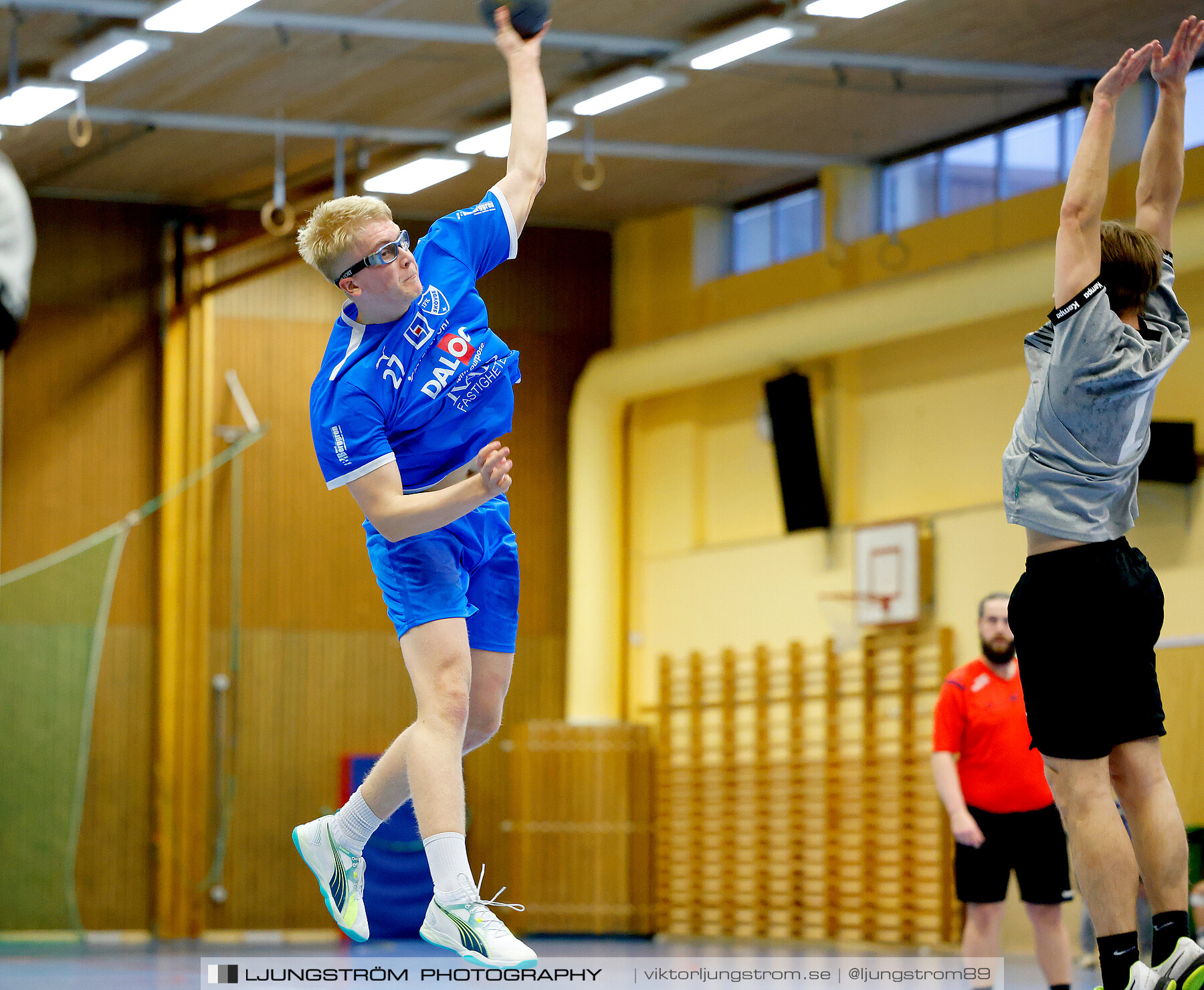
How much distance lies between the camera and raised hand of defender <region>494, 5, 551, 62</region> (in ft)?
14.3

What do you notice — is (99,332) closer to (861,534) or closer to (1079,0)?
(861,534)

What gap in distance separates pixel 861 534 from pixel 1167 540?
2.71 m

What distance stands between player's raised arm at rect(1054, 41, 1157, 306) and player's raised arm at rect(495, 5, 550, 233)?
1.28 meters

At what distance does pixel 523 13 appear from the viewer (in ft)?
14.4

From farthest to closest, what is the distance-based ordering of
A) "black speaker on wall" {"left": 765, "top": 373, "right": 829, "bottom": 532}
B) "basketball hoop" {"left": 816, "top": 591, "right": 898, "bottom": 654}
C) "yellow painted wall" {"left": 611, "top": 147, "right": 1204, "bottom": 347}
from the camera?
1. "black speaker on wall" {"left": 765, "top": 373, "right": 829, "bottom": 532}
2. "basketball hoop" {"left": 816, "top": 591, "right": 898, "bottom": 654}
3. "yellow painted wall" {"left": 611, "top": 147, "right": 1204, "bottom": 347}

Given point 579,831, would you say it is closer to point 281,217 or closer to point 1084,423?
point 281,217

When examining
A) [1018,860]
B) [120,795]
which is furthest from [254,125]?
[1018,860]

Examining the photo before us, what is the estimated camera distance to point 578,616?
15008mm

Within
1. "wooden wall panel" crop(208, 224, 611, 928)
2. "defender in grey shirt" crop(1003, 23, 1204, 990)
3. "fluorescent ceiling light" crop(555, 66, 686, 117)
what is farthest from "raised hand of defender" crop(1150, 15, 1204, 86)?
"wooden wall panel" crop(208, 224, 611, 928)

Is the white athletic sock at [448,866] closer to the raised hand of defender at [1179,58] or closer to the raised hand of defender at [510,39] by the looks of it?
the raised hand of defender at [510,39]

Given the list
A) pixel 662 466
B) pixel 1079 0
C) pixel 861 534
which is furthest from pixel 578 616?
pixel 1079 0

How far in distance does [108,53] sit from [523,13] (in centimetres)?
693

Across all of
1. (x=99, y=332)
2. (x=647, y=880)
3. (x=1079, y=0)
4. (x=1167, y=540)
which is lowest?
(x=647, y=880)

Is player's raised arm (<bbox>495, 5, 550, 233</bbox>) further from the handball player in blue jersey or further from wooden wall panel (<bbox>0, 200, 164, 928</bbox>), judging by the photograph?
wooden wall panel (<bbox>0, 200, 164, 928</bbox>)
